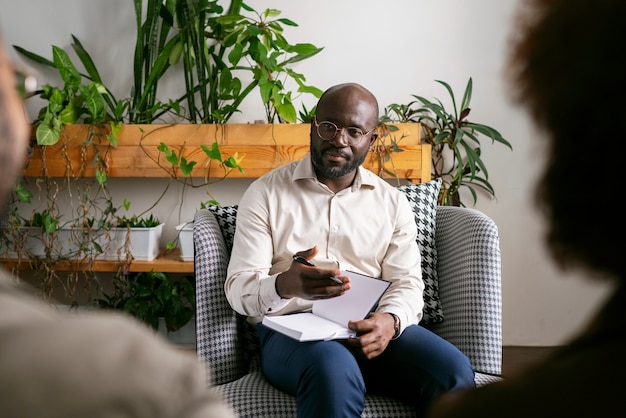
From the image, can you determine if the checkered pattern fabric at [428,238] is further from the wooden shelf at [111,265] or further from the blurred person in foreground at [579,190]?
the blurred person in foreground at [579,190]

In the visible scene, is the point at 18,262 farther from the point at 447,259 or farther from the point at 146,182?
the point at 447,259

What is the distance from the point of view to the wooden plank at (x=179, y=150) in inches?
112

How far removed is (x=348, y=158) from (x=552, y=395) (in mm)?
1567

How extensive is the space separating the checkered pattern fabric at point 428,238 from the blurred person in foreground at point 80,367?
1.62 metres

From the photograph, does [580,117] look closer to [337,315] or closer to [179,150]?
[337,315]

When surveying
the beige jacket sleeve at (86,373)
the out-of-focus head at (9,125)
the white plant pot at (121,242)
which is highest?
the out-of-focus head at (9,125)

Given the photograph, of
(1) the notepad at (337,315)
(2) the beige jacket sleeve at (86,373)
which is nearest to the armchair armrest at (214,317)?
(1) the notepad at (337,315)

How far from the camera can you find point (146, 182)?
3148 millimetres

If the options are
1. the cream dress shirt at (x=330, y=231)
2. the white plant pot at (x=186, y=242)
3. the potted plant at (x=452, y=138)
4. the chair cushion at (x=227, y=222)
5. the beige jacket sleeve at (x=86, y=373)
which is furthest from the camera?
the potted plant at (x=452, y=138)

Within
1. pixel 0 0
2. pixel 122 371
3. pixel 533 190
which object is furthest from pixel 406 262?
pixel 0 0

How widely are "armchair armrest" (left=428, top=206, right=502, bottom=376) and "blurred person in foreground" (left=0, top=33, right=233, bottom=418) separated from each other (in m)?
1.50

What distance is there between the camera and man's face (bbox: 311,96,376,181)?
199 centimetres

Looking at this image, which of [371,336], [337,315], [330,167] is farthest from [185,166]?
[371,336]

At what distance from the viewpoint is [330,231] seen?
196 cm
